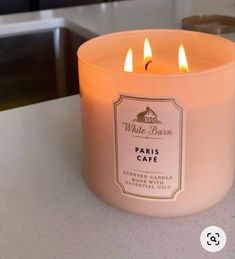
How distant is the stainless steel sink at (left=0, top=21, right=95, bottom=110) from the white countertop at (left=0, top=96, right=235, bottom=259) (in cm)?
52

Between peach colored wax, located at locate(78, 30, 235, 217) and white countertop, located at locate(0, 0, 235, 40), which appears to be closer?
peach colored wax, located at locate(78, 30, 235, 217)

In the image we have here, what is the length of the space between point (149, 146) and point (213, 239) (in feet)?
0.29

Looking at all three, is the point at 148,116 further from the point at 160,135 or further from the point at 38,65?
the point at 38,65

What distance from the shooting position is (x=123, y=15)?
1152 mm

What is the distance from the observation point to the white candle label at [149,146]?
0.37m

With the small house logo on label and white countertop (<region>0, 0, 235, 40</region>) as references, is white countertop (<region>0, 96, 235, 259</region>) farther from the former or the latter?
white countertop (<region>0, 0, 235, 40</region>)

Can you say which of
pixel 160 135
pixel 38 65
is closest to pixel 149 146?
pixel 160 135

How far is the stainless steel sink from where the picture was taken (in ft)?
3.44

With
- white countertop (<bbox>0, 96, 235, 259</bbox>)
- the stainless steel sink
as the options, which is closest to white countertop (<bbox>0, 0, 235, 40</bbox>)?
the stainless steel sink

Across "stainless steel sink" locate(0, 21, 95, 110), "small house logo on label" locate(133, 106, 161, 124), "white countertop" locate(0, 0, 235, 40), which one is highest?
"small house logo on label" locate(133, 106, 161, 124)

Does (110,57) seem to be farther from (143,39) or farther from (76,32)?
(76,32)

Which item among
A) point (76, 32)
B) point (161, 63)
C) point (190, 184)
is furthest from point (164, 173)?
point (76, 32)

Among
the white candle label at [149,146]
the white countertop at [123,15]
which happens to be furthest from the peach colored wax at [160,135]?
the white countertop at [123,15]

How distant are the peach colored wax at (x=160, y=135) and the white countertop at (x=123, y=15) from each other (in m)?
0.61
